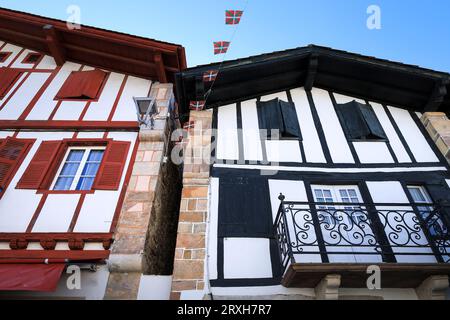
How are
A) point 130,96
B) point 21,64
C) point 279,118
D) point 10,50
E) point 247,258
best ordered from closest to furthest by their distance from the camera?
point 247,258 → point 279,118 → point 130,96 → point 21,64 → point 10,50

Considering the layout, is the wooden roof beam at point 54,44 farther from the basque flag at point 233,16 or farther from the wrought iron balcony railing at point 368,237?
the wrought iron balcony railing at point 368,237

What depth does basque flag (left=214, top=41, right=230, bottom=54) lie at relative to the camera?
5.66 m

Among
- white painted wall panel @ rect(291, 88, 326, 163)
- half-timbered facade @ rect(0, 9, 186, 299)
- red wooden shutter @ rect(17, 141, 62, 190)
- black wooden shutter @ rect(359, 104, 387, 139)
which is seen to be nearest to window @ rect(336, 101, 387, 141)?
black wooden shutter @ rect(359, 104, 387, 139)

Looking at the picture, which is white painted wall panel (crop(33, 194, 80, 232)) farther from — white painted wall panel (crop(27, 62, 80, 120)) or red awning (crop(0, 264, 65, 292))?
white painted wall panel (crop(27, 62, 80, 120))

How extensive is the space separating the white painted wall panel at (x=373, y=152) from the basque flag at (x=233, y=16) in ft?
12.5

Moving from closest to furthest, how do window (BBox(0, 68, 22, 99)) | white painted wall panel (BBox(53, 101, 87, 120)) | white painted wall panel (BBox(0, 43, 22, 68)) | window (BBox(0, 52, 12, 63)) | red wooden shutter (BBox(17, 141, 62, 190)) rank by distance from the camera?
red wooden shutter (BBox(17, 141, 62, 190))
white painted wall panel (BBox(53, 101, 87, 120))
window (BBox(0, 68, 22, 99))
white painted wall panel (BBox(0, 43, 22, 68))
window (BBox(0, 52, 12, 63))

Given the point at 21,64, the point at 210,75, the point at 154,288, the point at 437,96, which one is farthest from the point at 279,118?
the point at 21,64

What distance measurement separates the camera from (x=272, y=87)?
8148 mm

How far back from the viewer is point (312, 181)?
244 inches

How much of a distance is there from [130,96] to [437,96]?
25.3 ft

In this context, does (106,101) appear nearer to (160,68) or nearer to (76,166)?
(160,68)

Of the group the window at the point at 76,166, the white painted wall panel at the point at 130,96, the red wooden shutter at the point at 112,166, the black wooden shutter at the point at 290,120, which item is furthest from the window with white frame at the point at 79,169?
the black wooden shutter at the point at 290,120

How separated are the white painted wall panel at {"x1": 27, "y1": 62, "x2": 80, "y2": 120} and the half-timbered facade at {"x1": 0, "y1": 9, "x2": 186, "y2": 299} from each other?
3 centimetres
